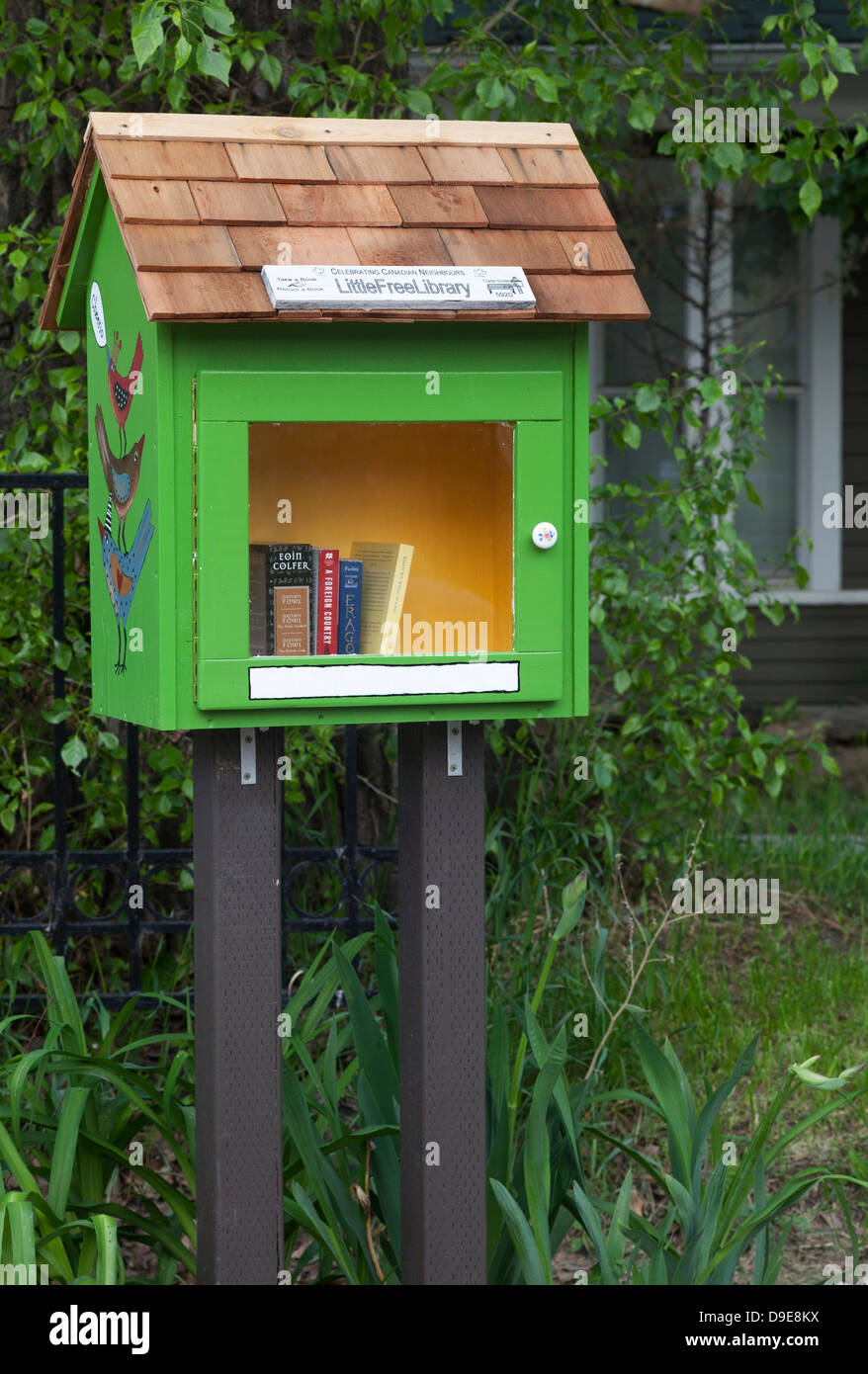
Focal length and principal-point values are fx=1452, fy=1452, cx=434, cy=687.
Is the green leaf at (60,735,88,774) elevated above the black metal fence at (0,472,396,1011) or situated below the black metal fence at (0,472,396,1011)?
A: above

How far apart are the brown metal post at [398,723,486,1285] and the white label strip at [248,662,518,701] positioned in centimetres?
10

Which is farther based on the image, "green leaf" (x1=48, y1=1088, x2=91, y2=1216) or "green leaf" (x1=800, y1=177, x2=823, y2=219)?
"green leaf" (x1=800, y1=177, x2=823, y2=219)

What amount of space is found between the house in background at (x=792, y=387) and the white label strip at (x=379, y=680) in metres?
5.36

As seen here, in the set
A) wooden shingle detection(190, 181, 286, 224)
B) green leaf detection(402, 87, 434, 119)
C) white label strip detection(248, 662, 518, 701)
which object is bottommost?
white label strip detection(248, 662, 518, 701)

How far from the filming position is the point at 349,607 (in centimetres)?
214

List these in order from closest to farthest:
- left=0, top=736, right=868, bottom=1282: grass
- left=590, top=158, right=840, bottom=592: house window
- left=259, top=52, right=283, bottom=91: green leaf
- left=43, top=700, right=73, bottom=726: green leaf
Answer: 1. left=0, top=736, right=868, bottom=1282: grass
2. left=259, top=52, right=283, bottom=91: green leaf
3. left=43, top=700, right=73, bottom=726: green leaf
4. left=590, top=158, right=840, bottom=592: house window

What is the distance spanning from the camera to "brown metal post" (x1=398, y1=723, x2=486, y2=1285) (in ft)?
6.89

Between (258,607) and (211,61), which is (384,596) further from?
(211,61)

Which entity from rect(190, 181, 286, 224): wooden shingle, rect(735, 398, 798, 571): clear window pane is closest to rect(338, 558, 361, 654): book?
rect(190, 181, 286, 224): wooden shingle

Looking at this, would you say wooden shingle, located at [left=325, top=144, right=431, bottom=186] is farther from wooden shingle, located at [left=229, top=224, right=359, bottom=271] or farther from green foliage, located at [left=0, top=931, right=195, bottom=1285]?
green foliage, located at [left=0, top=931, right=195, bottom=1285]

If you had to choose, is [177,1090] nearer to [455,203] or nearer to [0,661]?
[0,661]

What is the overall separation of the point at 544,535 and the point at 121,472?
657mm

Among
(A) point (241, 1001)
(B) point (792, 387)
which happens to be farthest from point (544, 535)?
(B) point (792, 387)

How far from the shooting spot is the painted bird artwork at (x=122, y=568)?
6.70 feet
